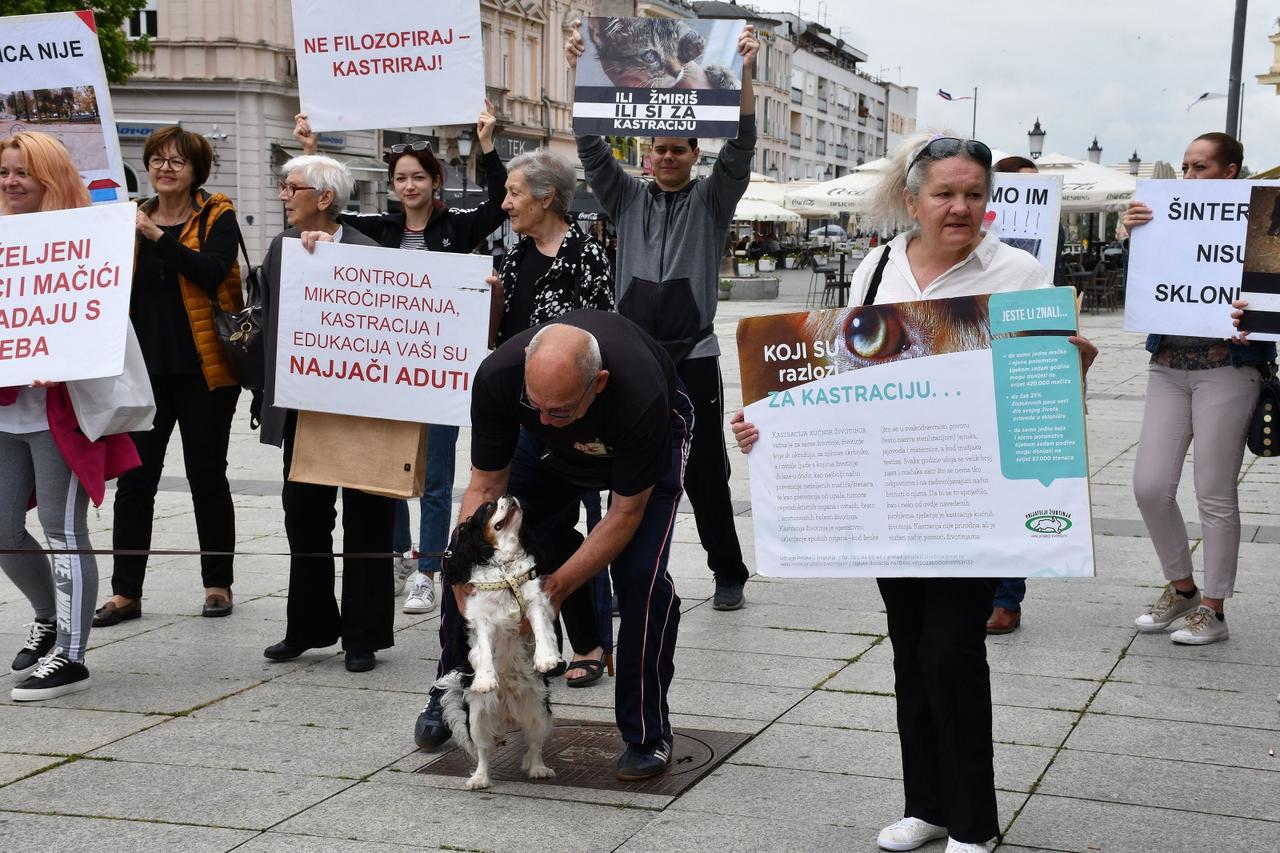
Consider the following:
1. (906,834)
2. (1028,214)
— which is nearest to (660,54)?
(1028,214)

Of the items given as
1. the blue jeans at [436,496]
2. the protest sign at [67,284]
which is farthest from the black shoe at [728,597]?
the protest sign at [67,284]

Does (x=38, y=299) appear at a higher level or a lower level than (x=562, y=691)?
higher

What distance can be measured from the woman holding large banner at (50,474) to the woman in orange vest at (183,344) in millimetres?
690

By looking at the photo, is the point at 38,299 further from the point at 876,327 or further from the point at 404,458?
the point at 876,327

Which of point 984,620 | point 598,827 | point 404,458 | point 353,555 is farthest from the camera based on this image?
point 404,458

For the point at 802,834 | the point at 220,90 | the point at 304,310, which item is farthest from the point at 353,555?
the point at 220,90

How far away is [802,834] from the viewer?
4.12m

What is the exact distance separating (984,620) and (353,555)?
2.37 m

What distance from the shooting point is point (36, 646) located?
19.1 ft

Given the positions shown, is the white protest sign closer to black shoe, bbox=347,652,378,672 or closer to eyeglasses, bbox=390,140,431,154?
eyeglasses, bbox=390,140,431,154

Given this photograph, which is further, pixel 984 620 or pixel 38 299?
pixel 38 299

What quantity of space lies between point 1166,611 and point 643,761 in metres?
2.86

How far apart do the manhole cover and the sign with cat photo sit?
2373 mm

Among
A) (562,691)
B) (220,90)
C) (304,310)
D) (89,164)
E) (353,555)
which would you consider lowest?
(562,691)
